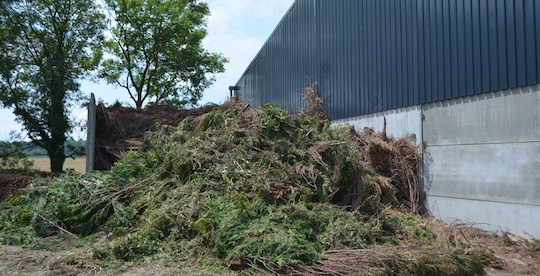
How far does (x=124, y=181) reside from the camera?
29.6ft

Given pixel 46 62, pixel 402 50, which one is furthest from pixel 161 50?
pixel 402 50

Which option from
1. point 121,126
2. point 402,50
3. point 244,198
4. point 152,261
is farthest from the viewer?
point 121,126

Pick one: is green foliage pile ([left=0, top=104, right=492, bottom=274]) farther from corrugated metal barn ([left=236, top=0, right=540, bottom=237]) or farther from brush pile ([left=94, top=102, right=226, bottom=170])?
brush pile ([left=94, top=102, right=226, bottom=170])

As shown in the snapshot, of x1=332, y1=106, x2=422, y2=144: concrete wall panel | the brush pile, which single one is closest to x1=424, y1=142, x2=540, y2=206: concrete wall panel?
x1=332, y1=106, x2=422, y2=144: concrete wall panel

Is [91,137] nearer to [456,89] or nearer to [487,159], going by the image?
[456,89]

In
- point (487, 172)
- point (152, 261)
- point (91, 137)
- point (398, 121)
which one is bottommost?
point (152, 261)

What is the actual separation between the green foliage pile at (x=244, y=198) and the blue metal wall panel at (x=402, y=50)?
4.79 ft

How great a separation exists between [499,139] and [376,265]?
354cm

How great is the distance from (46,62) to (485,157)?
16.0 meters

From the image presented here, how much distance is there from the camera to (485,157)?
7750mm

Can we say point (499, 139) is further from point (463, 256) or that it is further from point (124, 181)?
point (124, 181)

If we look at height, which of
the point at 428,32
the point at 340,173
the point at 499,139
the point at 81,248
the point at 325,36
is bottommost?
the point at 81,248

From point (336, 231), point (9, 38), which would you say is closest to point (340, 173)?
point (336, 231)

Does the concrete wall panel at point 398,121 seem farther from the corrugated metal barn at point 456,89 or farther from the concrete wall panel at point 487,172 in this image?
the concrete wall panel at point 487,172
